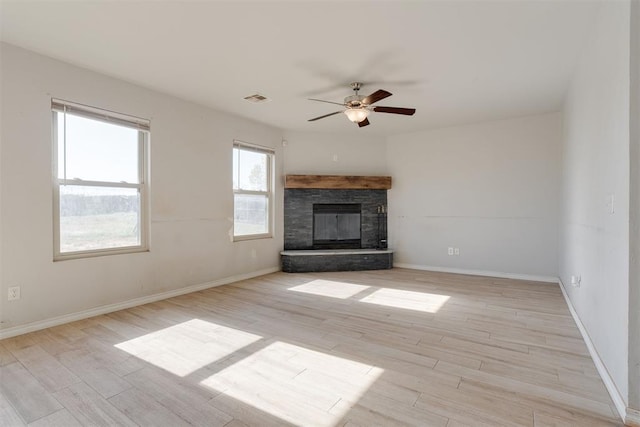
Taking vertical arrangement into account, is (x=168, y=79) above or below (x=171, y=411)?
above

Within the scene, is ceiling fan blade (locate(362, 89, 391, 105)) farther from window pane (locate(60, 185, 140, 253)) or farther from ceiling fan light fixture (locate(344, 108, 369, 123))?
window pane (locate(60, 185, 140, 253))

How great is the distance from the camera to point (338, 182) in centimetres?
577

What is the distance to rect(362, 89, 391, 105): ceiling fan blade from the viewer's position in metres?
2.96

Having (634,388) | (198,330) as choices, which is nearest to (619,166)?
(634,388)

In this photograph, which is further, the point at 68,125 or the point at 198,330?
the point at 68,125

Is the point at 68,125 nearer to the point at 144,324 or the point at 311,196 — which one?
the point at 144,324

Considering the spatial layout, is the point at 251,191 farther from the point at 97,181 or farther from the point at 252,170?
the point at 97,181

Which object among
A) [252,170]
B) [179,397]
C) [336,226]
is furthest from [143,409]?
[336,226]

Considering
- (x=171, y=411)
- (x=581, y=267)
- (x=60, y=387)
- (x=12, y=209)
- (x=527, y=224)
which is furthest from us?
(x=527, y=224)

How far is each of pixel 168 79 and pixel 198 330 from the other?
8.80ft

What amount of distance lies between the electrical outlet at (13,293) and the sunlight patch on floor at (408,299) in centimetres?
336

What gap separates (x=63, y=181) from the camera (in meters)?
3.11

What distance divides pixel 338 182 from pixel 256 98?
2250 mm

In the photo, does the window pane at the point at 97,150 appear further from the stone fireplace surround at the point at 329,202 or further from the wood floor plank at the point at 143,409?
the stone fireplace surround at the point at 329,202
